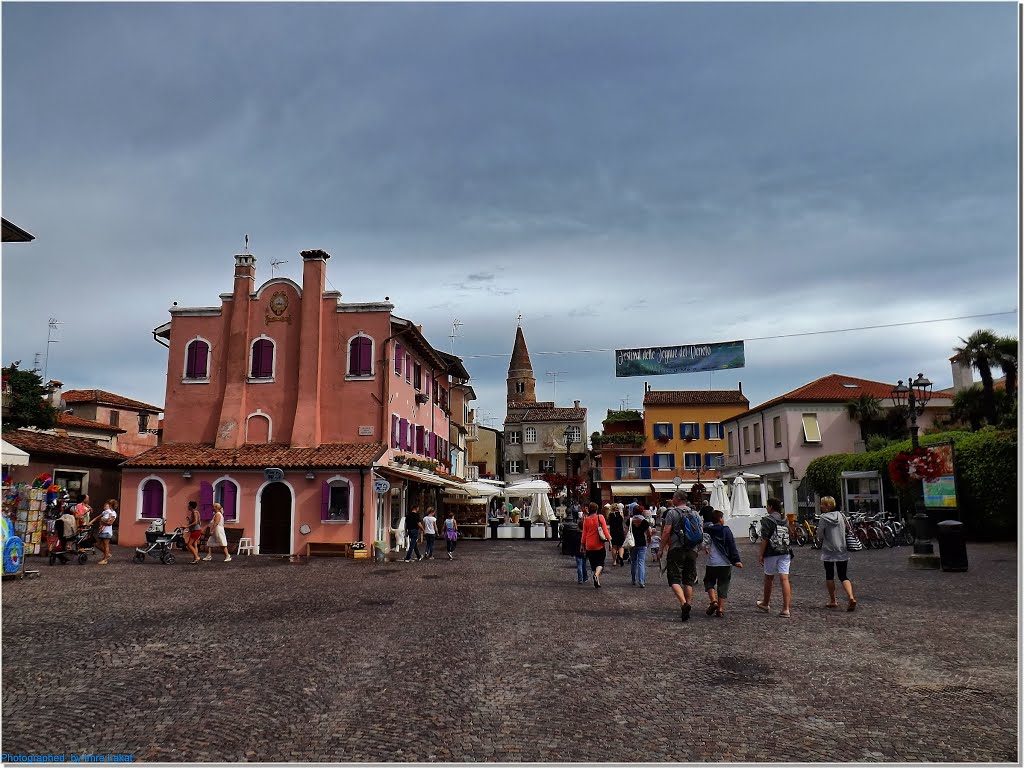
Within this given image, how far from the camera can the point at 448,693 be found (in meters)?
6.36

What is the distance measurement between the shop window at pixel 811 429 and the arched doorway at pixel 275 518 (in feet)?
93.3

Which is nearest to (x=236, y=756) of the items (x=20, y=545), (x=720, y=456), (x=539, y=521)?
(x=20, y=545)

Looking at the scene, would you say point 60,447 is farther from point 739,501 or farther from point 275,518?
point 739,501

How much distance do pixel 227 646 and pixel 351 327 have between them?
18255mm

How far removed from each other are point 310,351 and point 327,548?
22.4 ft

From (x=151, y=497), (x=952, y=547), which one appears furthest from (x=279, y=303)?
(x=952, y=547)

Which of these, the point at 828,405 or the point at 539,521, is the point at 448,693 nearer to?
the point at 539,521

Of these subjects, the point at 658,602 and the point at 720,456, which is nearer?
the point at 658,602

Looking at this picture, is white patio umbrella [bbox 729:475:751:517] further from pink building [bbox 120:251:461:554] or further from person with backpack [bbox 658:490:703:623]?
person with backpack [bbox 658:490:703:623]

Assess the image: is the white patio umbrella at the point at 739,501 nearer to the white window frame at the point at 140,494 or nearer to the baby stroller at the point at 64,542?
the white window frame at the point at 140,494

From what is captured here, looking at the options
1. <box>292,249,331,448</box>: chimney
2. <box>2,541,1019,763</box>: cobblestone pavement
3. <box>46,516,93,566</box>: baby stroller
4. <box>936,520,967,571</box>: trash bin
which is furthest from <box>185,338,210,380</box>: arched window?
<box>936,520,967,571</box>: trash bin

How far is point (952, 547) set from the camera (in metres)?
15.3

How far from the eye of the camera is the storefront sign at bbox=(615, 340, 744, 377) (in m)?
18.9

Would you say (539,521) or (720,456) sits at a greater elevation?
(720,456)
